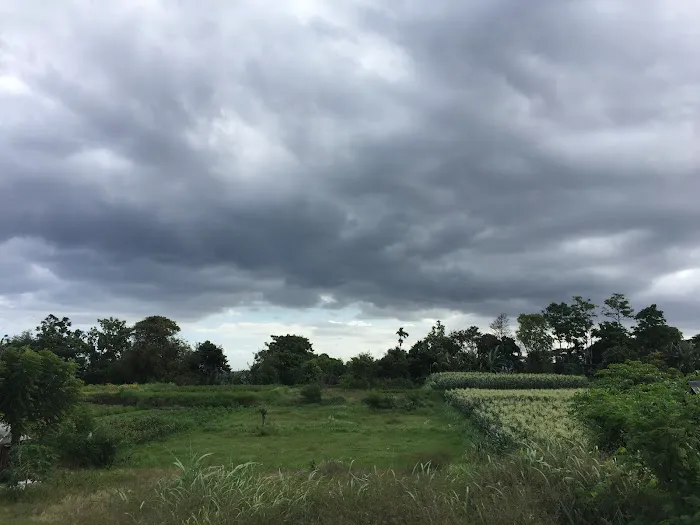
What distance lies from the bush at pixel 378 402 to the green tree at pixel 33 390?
20.2m

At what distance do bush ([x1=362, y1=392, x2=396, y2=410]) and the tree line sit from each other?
355 inches

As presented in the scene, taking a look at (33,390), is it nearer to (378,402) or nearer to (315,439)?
(315,439)

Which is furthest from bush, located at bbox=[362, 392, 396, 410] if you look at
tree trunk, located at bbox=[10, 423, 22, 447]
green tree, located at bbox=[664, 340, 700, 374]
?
green tree, located at bbox=[664, 340, 700, 374]

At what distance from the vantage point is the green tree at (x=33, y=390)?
38.3 ft

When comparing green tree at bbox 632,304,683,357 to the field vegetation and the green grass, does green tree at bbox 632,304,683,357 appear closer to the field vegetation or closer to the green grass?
the field vegetation

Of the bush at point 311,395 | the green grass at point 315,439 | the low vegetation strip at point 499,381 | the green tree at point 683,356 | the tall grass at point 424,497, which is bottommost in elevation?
the green grass at point 315,439

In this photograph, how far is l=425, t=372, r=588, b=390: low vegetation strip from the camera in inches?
1478

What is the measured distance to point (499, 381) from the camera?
3900 centimetres

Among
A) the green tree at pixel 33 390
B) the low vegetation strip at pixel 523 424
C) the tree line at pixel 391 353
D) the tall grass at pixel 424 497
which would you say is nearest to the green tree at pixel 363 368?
the tree line at pixel 391 353

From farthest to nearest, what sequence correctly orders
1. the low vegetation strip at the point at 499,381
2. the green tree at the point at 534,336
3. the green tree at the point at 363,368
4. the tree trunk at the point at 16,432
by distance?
the green tree at the point at 534,336, the green tree at the point at 363,368, the low vegetation strip at the point at 499,381, the tree trunk at the point at 16,432

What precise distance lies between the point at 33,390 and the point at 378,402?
71.1 ft

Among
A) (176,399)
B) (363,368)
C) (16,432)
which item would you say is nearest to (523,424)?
(16,432)

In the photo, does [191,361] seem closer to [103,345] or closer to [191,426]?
[103,345]

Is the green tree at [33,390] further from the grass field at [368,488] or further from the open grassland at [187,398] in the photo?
the open grassland at [187,398]
